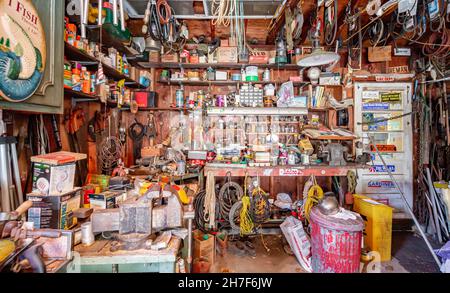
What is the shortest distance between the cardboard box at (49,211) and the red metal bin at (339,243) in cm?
217

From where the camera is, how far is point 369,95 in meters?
3.79

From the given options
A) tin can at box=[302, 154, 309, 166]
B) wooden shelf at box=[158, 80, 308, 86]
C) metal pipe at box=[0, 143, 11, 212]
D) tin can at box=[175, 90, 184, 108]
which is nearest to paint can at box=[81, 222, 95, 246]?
metal pipe at box=[0, 143, 11, 212]

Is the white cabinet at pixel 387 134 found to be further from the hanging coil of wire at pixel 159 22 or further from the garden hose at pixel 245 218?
the hanging coil of wire at pixel 159 22

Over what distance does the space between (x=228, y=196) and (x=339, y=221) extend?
1513 mm

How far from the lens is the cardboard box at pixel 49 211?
1292mm

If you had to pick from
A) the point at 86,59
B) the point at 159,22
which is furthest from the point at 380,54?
the point at 86,59

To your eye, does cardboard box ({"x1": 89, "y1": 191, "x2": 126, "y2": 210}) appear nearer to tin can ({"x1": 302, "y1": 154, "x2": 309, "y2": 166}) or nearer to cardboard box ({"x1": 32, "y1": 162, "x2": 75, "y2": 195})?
cardboard box ({"x1": 32, "y1": 162, "x2": 75, "y2": 195})

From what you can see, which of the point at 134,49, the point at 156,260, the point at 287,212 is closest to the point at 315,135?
the point at 287,212

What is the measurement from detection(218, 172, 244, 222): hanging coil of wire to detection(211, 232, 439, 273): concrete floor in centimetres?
52

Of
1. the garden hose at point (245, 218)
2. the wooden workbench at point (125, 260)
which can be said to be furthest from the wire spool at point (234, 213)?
the wooden workbench at point (125, 260)

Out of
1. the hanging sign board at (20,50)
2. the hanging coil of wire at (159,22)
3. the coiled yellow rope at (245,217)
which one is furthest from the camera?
the coiled yellow rope at (245,217)

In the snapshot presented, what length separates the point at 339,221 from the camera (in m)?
2.04
